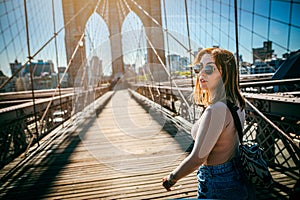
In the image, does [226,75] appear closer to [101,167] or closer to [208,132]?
[208,132]

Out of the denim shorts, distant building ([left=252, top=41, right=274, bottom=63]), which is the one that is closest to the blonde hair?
→ the denim shorts

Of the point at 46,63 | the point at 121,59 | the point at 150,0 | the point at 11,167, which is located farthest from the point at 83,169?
the point at 121,59

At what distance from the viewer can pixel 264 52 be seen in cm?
424

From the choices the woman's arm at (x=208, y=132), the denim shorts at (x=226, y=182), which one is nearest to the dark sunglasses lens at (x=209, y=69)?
the woman's arm at (x=208, y=132)

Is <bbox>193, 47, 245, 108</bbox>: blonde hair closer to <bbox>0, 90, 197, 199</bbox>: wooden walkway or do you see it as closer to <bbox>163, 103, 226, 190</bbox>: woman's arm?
<bbox>163, 103, 226, 190</bbox>: woman's arm

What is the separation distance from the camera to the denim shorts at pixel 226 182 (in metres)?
0.69

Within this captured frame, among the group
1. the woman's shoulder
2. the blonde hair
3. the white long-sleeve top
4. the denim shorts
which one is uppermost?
the blonde hair

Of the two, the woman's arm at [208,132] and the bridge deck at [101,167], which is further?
the bridge deck at [101,167]

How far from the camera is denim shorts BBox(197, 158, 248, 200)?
0.69 metres

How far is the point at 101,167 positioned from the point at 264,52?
3.65 m

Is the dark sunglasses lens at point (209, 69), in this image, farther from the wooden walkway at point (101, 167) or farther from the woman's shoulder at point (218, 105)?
the wooden walkway at point (101, 167)

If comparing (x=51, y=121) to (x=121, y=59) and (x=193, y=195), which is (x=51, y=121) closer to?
(x=193, y=195)

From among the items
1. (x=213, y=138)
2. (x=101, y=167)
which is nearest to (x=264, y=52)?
(x=101, y=167)

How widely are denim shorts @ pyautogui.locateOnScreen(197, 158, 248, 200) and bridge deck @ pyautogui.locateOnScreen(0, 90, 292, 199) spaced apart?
0.56 meters
